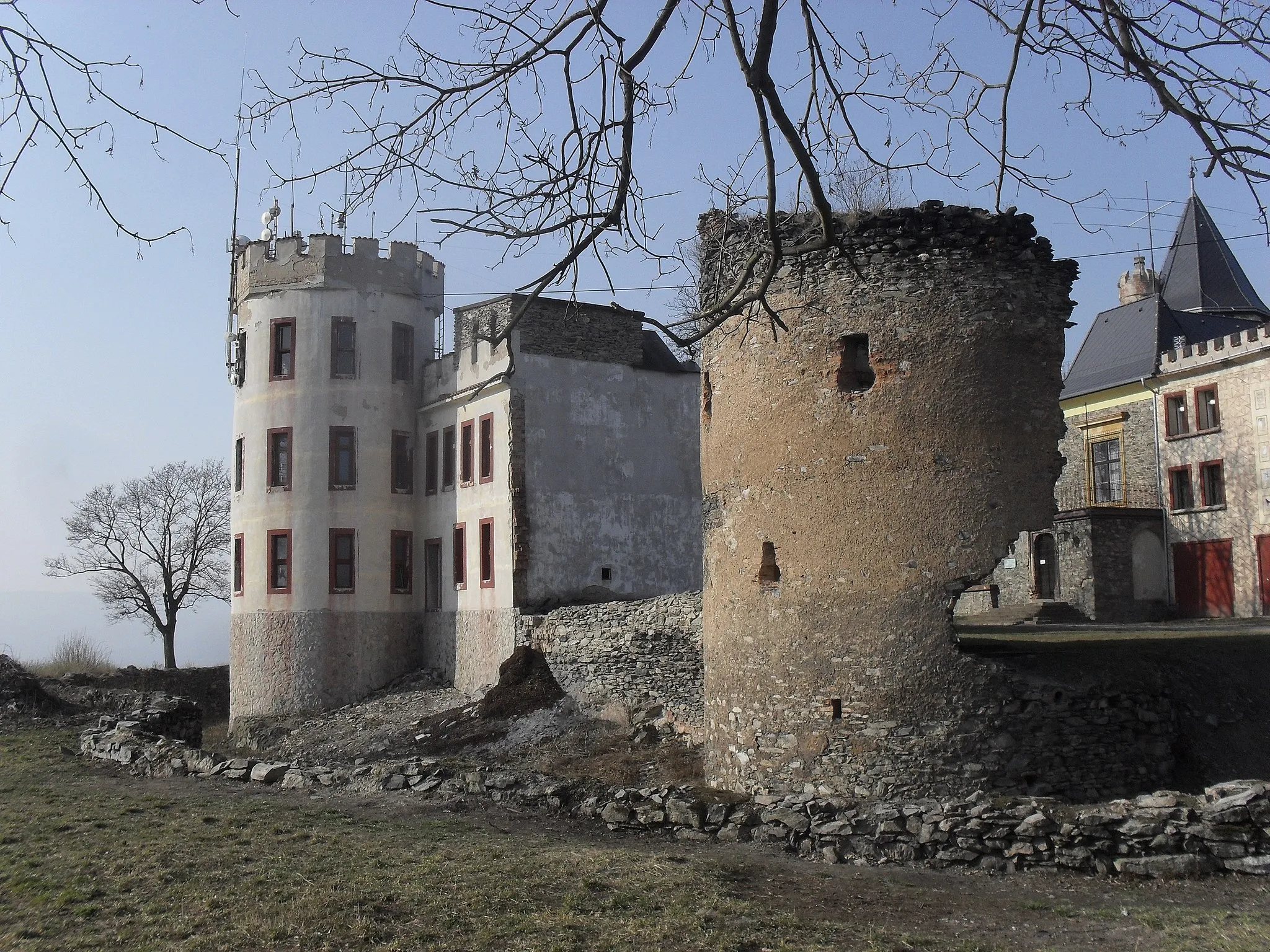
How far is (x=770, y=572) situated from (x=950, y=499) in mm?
2204

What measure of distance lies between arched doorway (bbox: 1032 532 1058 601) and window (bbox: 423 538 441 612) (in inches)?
701

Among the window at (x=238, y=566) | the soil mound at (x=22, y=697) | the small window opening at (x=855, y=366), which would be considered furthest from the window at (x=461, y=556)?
the small window opening at (x=855, y=366)

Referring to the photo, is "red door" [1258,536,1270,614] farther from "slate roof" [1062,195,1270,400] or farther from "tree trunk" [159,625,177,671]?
"tree trunk" [159,625,177,671]

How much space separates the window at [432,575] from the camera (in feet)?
101

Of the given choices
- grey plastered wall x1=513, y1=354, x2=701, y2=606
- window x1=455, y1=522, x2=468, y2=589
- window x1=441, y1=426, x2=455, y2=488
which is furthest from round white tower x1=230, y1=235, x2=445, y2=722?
grey plastered wall x1=513, y1=354, x2=701, y2=606

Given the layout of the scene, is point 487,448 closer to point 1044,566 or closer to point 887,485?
point 887,485

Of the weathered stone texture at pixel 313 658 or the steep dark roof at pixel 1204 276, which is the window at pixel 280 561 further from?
the steep dark roof at pixel 1204 276

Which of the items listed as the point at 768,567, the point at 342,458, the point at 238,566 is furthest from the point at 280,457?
the point at 768,567

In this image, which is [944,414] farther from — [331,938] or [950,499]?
[331,938]

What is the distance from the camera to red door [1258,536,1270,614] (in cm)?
3216

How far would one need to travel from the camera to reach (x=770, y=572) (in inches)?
542

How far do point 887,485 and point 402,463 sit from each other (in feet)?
66.7

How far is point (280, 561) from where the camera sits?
100ft

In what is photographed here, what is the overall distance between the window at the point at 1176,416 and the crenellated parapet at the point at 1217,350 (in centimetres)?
80
